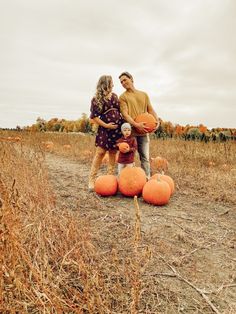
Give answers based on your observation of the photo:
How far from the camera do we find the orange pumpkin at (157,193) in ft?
13.0

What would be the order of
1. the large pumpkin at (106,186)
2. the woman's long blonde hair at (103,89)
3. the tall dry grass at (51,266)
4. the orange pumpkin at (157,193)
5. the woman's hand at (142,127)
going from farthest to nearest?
the woman's hand at (142,127)
the woman's long blonde hair at (103,89)
the large pumpkin at (106,186)
the orange pumpkin at (157,193)
the tall dry grass at (51,266)

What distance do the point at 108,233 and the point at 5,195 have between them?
1.52 meters

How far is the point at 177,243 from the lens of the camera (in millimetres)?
2809

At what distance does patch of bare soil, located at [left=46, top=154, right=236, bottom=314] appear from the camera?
1.98 metres

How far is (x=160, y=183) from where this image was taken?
13.3 ft

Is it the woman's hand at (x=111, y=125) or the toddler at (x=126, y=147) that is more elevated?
the woman's hand at (x=111, y=125)

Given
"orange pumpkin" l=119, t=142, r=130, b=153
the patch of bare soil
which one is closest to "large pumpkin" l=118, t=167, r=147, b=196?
the patch of bare soil

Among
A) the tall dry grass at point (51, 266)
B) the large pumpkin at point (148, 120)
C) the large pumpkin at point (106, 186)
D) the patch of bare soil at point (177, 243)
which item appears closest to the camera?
the tall dry grass at point (51, 266)

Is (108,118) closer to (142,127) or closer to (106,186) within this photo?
(142,127)

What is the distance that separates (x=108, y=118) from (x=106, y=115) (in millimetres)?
52

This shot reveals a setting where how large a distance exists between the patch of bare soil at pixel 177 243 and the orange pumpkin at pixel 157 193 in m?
0.08

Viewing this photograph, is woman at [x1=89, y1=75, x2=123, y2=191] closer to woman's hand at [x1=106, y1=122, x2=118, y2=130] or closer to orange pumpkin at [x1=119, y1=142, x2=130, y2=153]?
woman's hand at [x1=106, y1=122, x2=118, y2=130]

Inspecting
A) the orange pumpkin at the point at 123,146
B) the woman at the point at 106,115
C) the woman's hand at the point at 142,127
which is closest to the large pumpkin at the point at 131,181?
the orange pumpkin at the point at 123,146

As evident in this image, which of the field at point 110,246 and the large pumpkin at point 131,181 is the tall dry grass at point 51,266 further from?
the large pumpkin at point 131,181
